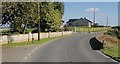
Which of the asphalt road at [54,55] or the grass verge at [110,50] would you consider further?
the grass verge at [110,50]

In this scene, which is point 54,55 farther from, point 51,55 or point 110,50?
point 110,50

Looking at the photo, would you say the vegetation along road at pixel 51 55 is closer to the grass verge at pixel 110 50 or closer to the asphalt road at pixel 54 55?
the asphalt road at pixel 54 55

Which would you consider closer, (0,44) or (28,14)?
(0,44)

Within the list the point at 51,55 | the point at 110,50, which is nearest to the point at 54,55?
the point at 51,55

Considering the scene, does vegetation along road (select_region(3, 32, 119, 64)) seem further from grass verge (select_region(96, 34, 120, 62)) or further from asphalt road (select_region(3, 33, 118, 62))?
grass verge (select_region(96, 34, 120, 62))

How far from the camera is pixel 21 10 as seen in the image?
46500 mm

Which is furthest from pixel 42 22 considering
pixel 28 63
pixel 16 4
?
pixel 28 63

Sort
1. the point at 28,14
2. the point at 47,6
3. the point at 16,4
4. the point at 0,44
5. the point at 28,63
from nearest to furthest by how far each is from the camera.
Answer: the point at 28,63 < the point at 0,44 < the point at 16,4 < the point at 28,14 < the point at 47,6

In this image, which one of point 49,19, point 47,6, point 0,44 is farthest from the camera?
point 49,19

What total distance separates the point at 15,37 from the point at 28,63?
24793mm

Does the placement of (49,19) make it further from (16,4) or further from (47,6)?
(16,4)

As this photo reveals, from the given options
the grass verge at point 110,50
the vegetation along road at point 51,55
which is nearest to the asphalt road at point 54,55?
the vegetation along road at point 51,55

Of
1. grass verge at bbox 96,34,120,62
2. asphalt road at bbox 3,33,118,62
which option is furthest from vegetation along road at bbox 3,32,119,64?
grass verge at bbox 96,34,120,62

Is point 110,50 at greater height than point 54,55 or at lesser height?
lesser
